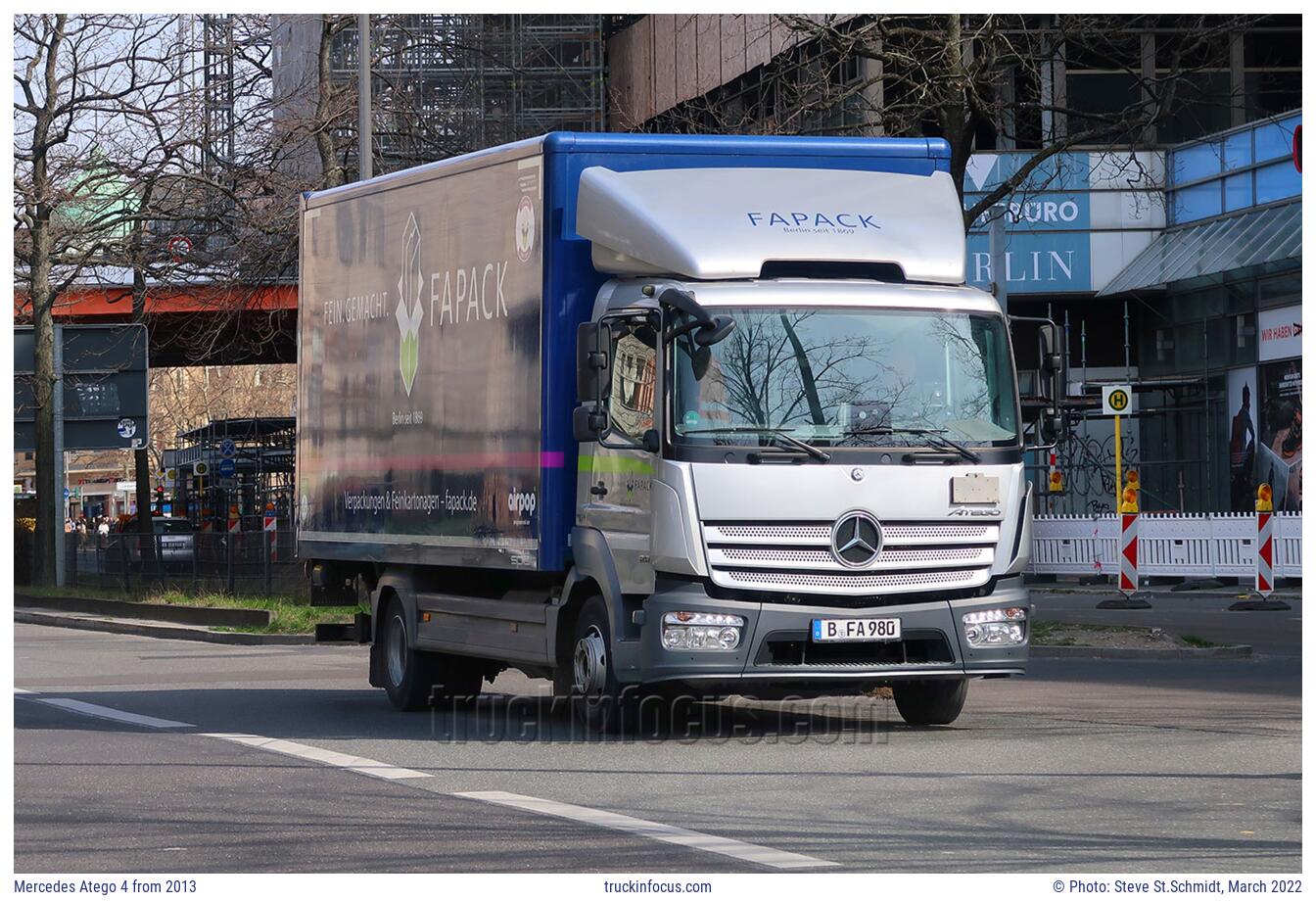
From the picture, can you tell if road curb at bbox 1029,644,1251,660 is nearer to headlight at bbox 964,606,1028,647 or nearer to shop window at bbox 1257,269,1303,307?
headlight at bbox 964,606,1028,647

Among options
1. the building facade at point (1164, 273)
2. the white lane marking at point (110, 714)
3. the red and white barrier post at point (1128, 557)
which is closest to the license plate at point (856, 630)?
the white lane marking at point (110, 714)

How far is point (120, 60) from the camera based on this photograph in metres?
33.8

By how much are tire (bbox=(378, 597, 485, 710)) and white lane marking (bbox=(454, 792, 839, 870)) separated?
468 centimetres

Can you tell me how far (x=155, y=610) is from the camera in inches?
1155

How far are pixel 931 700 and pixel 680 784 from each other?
11.0 ft

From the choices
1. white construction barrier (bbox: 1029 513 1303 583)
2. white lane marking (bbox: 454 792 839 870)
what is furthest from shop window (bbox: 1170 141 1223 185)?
white lane marking (bbox: 454 792 839 870)

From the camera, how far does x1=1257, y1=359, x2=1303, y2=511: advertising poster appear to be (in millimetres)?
34344

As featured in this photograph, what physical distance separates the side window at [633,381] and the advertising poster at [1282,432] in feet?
78.4

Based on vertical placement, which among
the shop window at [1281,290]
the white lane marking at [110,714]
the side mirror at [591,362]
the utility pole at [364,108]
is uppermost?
the utility pole at [364,108]

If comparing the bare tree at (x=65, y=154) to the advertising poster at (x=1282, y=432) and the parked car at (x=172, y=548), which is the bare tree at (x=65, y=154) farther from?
the advertising poster at (x=1282, y=432)

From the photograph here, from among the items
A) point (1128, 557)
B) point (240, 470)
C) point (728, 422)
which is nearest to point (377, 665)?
point (728, 422)

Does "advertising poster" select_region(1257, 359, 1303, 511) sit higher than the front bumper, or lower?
higher

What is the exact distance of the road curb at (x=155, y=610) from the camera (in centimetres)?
2628

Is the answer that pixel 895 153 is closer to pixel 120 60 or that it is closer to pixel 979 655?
pixel 979 655
